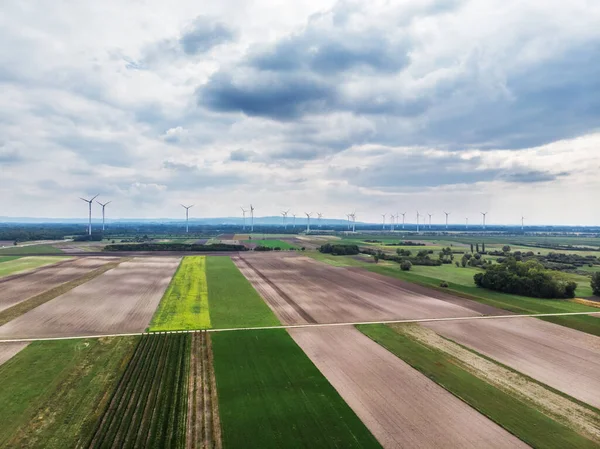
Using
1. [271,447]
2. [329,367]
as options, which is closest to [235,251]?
[329,367]

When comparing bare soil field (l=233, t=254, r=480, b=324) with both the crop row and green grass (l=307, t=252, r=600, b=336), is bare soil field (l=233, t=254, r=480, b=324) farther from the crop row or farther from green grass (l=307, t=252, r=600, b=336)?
the crop row

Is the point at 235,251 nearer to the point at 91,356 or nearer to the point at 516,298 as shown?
the point at 516,298

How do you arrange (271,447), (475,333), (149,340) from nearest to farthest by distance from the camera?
1. (271,447)
2. (149,340)
3. (475,333)

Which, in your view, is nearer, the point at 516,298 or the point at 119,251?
the point at 516,298

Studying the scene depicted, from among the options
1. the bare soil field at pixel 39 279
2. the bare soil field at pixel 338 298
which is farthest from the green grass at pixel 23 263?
the bare soil field at pixel 338 298

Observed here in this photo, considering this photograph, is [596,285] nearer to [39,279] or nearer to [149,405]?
[149,405]

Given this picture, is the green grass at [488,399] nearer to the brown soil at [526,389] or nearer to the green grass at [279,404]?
the brown soil at [526,389]

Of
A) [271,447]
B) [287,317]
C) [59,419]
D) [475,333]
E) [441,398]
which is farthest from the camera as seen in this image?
[287,317]

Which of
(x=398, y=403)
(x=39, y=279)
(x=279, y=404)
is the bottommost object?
Answer: (x=398, y=403)

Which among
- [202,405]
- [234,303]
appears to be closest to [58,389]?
[202,405]
